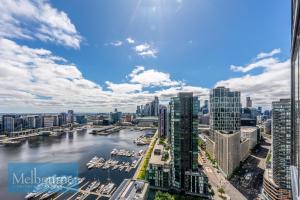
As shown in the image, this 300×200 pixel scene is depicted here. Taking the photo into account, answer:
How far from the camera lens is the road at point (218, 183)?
404 inches

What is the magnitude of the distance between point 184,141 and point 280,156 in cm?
504

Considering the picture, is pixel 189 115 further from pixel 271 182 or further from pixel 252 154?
pixel 252 154

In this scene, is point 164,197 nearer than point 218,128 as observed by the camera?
Yes

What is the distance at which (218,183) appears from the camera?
38.9ft

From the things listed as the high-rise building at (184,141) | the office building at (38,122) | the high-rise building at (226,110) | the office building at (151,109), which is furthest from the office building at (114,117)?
the high-rise building at (184,141)

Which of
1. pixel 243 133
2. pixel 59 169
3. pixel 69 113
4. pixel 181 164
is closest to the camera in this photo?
pixel 181 164

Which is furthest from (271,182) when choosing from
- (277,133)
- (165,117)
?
(165,117)

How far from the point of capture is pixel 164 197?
8.82 metres

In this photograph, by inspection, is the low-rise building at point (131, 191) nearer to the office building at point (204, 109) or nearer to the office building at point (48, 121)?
the office building at point (48, 121)

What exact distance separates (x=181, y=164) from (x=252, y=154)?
13.4 meters

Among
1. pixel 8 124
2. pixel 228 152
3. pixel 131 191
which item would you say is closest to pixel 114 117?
pixel 8 124

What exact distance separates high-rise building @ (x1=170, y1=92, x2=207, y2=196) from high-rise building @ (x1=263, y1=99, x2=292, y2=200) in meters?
3.58

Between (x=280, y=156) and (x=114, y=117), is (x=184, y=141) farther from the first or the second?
(x=114, y=117)

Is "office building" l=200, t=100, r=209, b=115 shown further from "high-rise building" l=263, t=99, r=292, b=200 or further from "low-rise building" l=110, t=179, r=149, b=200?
"low-rise building" l=110, t=179, r=149, b=200
